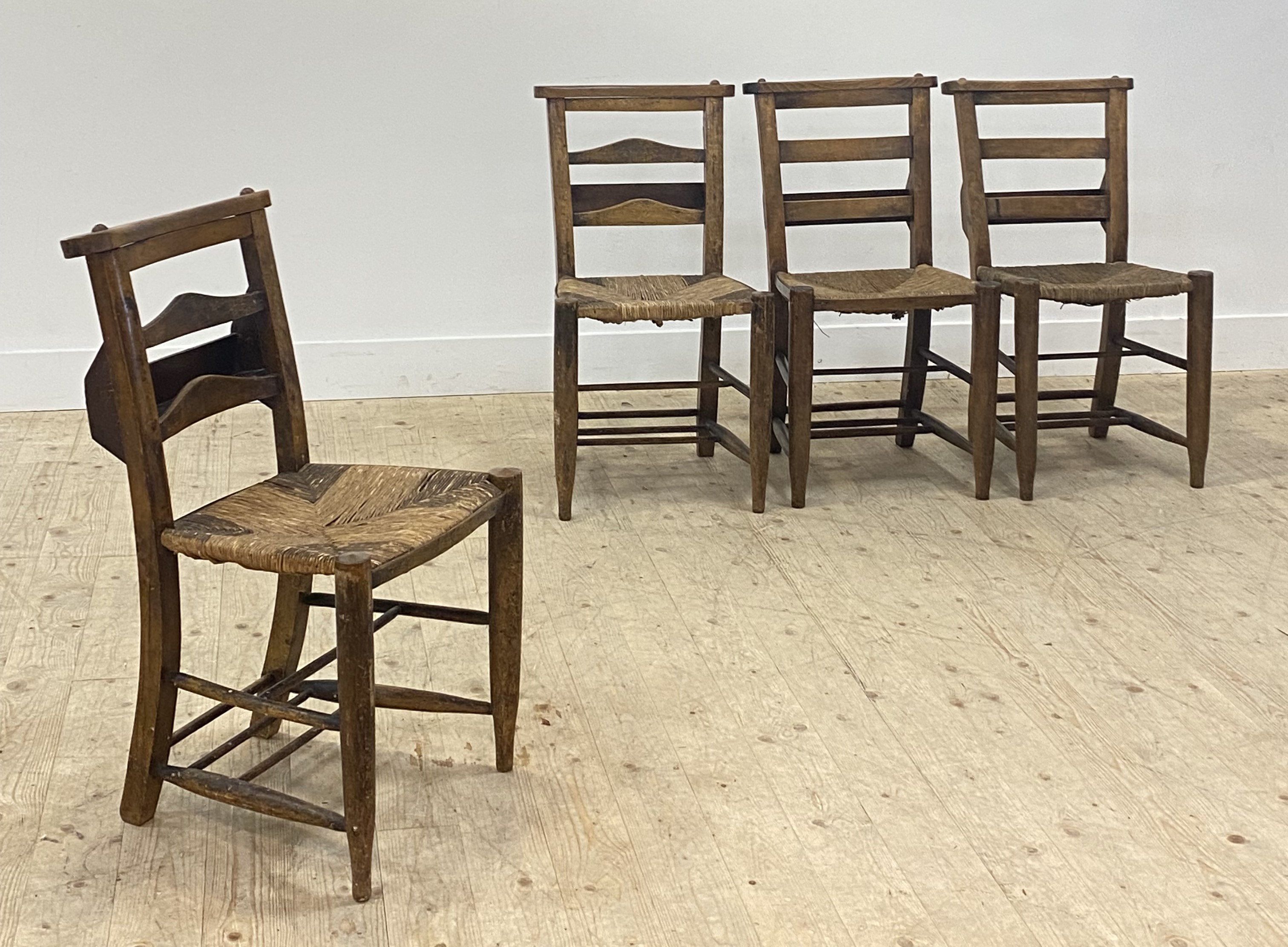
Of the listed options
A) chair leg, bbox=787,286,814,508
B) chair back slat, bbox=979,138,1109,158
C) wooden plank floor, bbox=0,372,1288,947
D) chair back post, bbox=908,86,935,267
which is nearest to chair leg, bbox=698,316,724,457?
wooden plank floor, bbox=0,372,1288,947

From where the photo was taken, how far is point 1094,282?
3172 mm

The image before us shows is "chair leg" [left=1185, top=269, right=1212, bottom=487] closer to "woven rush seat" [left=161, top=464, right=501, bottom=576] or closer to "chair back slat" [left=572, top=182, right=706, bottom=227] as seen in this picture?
"chair back slat" [left=572, top=182, right=706, bottom=227]

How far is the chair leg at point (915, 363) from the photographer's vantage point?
3408 millimetres

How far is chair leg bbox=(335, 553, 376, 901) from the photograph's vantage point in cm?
160

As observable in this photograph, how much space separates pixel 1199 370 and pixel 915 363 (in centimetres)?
66

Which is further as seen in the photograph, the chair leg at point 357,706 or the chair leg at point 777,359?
the chair leg at point 777,359

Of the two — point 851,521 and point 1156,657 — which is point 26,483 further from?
point 1156,657

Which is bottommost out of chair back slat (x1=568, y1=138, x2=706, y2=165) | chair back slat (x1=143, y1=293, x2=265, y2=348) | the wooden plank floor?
the wooden plank floor

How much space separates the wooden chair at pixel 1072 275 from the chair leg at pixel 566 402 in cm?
101

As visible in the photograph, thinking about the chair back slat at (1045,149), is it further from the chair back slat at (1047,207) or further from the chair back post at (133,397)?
the chair back post at (133,397)

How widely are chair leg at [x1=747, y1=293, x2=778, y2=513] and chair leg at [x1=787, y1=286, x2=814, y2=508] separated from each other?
0.16 feet

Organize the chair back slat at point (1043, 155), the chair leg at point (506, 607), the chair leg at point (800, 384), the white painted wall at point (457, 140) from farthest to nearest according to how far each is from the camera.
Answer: the white painted wall at point (457, 140) → the chair back slat at point (1043, 155) → the chair leg at point (800, 384) → the chair leg at point (506, 607)

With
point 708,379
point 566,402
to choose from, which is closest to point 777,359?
point 708,379

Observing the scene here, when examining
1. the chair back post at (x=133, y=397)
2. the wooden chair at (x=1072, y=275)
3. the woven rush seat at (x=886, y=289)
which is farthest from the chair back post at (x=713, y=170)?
the chair back post at (x=133, y=397)
